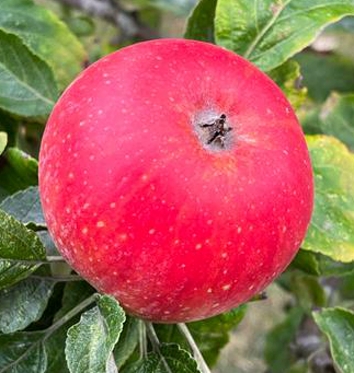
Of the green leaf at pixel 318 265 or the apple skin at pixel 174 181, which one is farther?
the green leaf at pixel 318 265

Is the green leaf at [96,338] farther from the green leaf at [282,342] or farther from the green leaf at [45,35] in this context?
the green leaf at [282,342]

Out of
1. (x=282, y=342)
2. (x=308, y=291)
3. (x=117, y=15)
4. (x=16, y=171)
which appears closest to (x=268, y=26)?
(x=16, y=171)

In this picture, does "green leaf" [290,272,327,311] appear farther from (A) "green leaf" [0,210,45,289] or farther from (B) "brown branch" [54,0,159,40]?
(A) "green leaf" [0,210,45,289]

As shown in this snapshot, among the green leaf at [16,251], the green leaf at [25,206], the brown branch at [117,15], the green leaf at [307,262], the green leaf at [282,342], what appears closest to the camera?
the green leaf at [16,251]

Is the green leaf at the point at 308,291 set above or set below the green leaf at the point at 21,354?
below

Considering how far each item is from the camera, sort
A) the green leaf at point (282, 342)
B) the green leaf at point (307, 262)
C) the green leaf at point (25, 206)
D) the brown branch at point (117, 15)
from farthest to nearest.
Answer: the green leaf at point (282, 342), the brown branch at point (117, 15), the green leaf at point (307, 262), the green leaf at point (25, 206)

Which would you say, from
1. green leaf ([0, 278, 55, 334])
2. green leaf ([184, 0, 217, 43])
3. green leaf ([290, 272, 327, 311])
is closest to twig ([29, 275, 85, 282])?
green leaf ([0, 278, 55, 334])

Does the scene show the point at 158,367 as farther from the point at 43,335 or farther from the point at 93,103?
the point at 93,103

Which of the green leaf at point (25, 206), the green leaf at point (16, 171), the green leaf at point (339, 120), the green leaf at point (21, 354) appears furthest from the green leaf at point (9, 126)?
the green leaf at point (339, 120)
